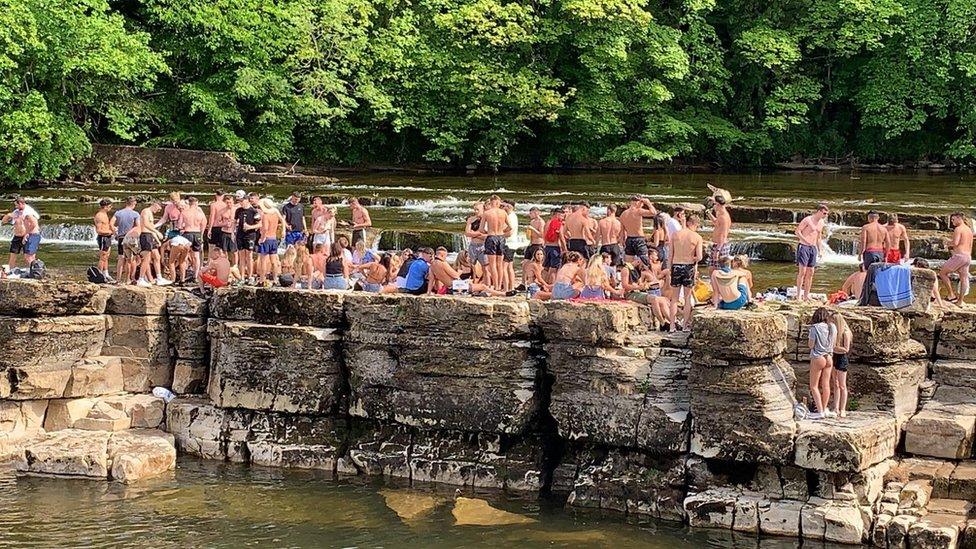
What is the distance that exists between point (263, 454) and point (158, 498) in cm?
192

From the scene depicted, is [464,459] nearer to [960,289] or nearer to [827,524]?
[827,524]

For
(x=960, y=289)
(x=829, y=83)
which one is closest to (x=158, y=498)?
(x=960, y=289)

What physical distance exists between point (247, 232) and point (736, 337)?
9169 millimetres

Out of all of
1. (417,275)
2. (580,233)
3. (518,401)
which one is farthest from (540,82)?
(518,401)

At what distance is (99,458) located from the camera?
15930 millimetres

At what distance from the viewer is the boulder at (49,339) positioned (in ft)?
55.0

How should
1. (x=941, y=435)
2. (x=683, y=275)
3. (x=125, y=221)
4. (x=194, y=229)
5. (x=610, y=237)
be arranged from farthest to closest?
(x=194, y=229), (x=125, y=221), (x=610, y=237), (x=683, y=275), (x=941, y=435)

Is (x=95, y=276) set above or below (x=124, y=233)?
below

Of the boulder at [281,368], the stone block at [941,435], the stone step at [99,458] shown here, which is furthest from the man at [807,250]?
the stone step at [99,458]

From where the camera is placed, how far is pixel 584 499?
49.9 feet

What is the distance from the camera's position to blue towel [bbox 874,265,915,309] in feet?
51.7

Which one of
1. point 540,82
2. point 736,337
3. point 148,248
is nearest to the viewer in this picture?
point 736,337

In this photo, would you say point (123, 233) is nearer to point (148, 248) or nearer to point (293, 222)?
point (148, 248)

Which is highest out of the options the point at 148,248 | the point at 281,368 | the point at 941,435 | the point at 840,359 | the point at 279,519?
the point at 148,248
